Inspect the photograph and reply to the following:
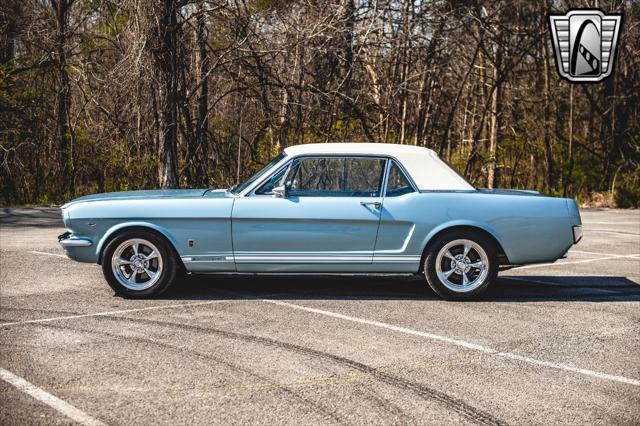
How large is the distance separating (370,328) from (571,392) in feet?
6.66

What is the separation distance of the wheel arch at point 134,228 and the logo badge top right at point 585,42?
16576mm

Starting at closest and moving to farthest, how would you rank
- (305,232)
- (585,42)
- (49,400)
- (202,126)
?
(49,400) → (305,232) → (202,126) → (585,42)

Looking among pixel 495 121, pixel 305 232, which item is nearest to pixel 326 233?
pixel 305 232

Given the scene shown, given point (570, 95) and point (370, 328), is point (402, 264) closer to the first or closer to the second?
point (370, 328)

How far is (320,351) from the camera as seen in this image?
19.1 ft

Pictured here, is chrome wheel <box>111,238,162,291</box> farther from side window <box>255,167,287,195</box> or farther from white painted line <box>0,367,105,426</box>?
white painted line <box>0,367,105,426</box>

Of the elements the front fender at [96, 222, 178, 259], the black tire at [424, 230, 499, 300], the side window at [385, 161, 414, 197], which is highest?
the side window at [385, 161, 414, 197]

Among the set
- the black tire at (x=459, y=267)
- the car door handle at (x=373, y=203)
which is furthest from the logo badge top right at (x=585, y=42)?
the car door handle at (x=373, y=203)

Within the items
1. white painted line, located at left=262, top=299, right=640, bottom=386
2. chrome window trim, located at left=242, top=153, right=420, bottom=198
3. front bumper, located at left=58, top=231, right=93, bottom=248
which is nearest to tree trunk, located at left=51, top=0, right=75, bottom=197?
front bumper, located at left=58, top=231, right=93, bottom=248

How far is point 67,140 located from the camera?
20.8 metres

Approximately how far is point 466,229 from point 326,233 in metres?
1.35

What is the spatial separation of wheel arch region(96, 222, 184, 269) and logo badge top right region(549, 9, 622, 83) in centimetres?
1658

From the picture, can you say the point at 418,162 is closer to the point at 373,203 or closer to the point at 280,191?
the point at 373,203

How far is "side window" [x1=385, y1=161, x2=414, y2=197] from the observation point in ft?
26.1
